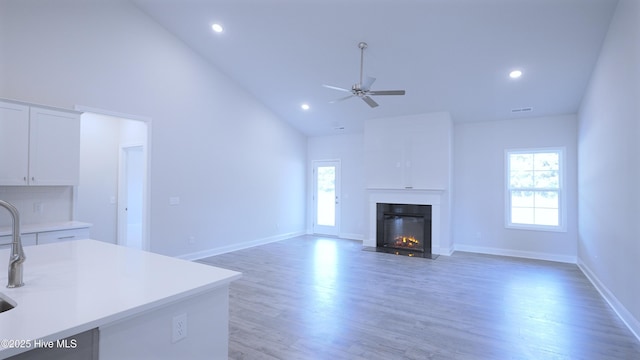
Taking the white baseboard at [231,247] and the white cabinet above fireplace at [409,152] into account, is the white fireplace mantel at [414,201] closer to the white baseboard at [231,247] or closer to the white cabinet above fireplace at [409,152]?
the white cabinet above fireplace at [409,152]

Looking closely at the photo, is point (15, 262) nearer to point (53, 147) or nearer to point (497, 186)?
point (53, 147)

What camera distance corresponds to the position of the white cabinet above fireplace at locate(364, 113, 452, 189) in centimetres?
630

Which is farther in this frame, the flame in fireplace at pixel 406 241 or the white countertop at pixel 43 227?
the flame in fireplace at pixel 406 241

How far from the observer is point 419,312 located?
340 centimetres

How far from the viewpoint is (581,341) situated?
2.82 meters

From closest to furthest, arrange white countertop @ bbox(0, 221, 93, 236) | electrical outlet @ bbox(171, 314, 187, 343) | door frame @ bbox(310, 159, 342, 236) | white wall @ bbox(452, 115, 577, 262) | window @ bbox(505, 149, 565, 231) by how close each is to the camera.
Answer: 1. electrical outlet @ bbox(171, 314, 187, 343)
2. white countertop @ bbox(0, 221, 93, 236)
3. white wall @ bbox(452, 115, 577, 262)
4. window @ bbox(505, 149, 565, 231)
5. door frame @ bbox(310, 159, 342, 236)

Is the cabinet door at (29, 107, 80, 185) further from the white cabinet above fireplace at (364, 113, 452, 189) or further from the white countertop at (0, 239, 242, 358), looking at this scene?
the white cabinet above fireplace at (364, 113, 452, 189)

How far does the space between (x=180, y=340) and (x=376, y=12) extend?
4.05m

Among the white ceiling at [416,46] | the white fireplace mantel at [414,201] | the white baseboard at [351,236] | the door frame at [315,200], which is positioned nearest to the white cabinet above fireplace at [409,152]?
the white fireplace mantel at [414,201]

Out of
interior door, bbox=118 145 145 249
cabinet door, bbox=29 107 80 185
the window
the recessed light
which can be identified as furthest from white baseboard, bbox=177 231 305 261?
the window

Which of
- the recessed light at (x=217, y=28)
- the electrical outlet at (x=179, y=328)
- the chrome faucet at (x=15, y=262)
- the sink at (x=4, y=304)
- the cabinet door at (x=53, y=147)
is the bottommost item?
the electrical outlet at (x=179, y=328)

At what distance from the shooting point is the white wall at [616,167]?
9.72 ft

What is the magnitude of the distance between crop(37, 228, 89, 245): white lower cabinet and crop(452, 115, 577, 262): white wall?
6355mm

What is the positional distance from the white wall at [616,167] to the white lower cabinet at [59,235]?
18.9 feet
